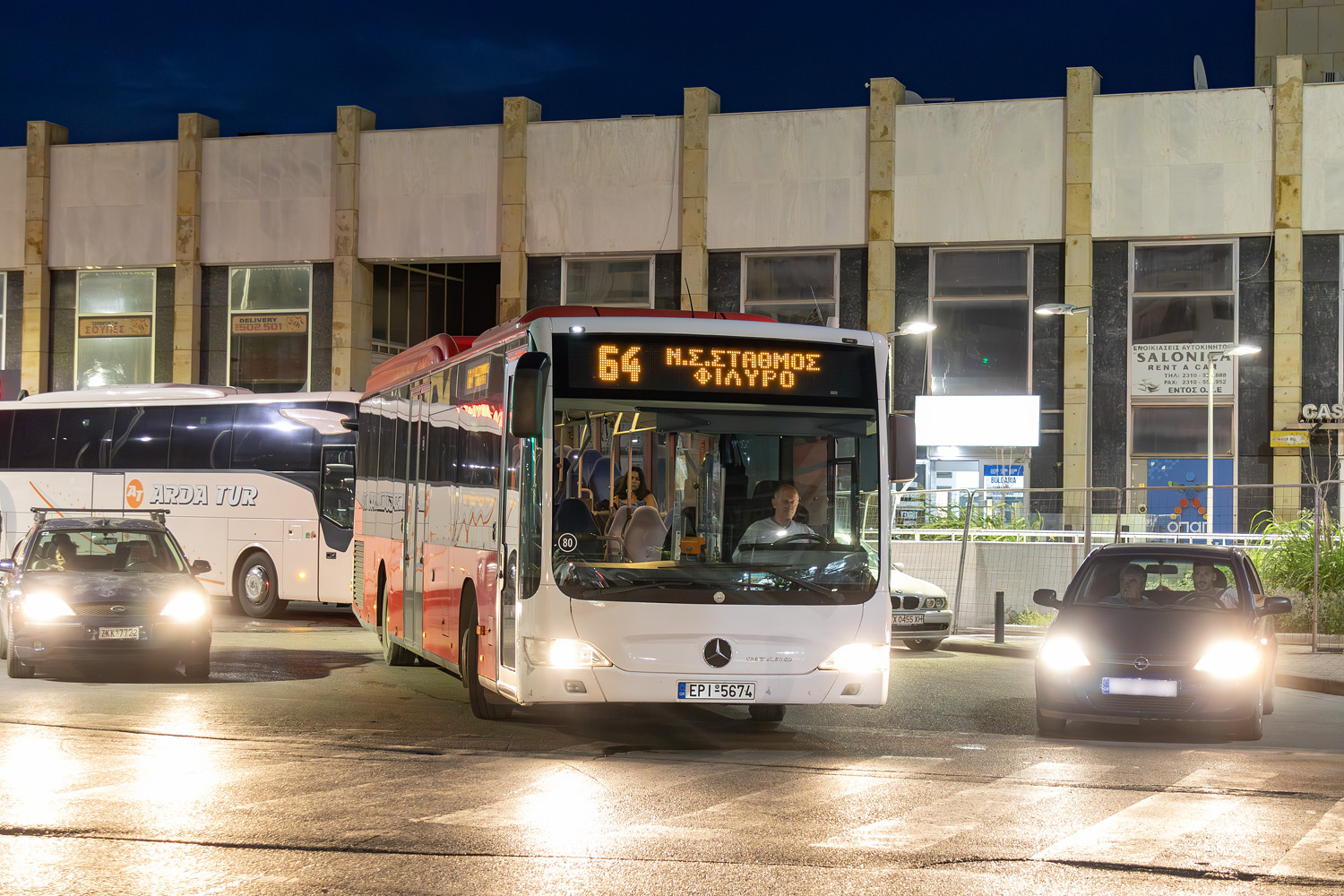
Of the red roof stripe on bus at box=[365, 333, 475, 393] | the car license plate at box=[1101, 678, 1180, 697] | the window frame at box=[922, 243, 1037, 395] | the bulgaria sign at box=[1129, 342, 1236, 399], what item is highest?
the window frame at box=[922, 243, 1037, 395]

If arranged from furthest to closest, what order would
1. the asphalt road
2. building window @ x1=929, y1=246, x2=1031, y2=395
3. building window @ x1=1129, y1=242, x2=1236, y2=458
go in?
building window @ x1=929, y1=246, x2=1031, y2=395
building window @ x1=1129, y1=242, x2=1236, y2=458
the asphalt road

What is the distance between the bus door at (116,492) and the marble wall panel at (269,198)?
15135mm

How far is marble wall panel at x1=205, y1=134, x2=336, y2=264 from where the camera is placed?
1598 inches

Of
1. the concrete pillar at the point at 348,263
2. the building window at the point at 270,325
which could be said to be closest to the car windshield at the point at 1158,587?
the concrete pillar at the point at 348,263

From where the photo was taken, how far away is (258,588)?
25812 millimetres

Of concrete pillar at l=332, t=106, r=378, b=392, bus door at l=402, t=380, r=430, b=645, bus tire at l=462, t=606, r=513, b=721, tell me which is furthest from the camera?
concrete pillar at l=332, t=106, r=378, b=392

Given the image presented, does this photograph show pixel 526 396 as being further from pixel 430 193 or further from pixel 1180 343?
pixel 430 193

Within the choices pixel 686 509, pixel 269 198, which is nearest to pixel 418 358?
pixel 686 509

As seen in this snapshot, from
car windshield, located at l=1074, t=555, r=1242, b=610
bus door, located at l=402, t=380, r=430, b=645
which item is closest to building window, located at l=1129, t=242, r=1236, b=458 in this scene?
car windshield, located at l=1074, t=555, r=1242, b=610

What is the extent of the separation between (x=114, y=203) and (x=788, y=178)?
17356 mm

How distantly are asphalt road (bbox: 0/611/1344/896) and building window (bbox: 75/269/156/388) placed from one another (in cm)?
2955

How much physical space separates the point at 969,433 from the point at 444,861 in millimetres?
30867

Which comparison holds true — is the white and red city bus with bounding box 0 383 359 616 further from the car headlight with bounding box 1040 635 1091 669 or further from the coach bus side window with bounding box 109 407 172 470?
the car headlight with bounding box 1040 635 1091 669

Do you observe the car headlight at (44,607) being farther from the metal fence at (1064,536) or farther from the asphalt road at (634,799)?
the metal fence at (1064,536)
